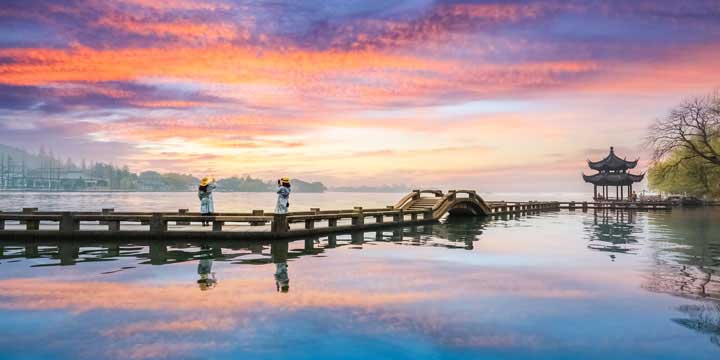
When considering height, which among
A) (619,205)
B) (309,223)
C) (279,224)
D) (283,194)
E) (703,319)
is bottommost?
(703,319)

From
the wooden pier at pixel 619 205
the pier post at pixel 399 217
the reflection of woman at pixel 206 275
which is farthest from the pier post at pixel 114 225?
the wooden pier at pixel 619 205

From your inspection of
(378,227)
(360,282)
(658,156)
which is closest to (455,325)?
(360,282)

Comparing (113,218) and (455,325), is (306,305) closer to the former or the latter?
(455,325)

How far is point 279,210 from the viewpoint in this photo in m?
21.2

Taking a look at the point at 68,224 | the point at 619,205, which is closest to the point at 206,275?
the point at 68,224

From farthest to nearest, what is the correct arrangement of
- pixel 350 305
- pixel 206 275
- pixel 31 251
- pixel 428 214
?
pixel 428 214, pixel 31 251, pixel 206 275, pixel 350 305

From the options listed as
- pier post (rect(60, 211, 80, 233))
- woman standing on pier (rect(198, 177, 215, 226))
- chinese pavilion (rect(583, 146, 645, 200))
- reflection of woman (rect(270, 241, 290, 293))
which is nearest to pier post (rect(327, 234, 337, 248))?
reflection of woman (rect(270, 241, 290, 293))

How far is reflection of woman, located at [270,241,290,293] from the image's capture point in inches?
414

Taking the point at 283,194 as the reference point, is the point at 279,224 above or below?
below

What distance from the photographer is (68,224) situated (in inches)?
741

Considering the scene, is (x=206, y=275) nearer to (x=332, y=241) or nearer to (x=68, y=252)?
(x=68, y=252)

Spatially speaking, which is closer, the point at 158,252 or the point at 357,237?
the point at 158,252

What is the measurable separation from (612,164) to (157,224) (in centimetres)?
6939

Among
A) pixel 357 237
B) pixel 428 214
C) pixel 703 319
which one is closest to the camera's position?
pixel 703 319
